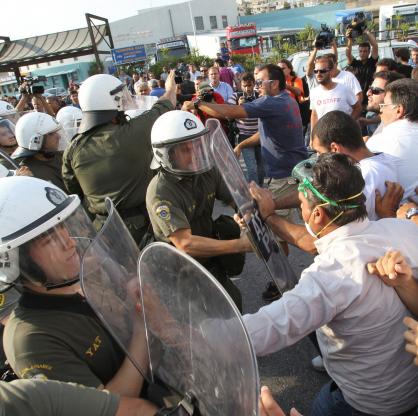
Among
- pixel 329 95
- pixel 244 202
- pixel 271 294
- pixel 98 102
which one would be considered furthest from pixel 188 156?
pixel 329 95

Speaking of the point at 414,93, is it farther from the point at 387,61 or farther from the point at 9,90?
the point at 9,90

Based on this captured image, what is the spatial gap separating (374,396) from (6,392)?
1.27 m

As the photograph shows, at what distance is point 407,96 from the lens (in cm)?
255

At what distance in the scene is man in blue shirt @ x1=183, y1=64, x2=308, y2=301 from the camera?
3.48 meters

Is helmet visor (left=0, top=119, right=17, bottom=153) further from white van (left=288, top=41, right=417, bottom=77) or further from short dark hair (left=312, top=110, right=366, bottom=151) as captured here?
white van (left=288, top=41, right=417, bottom=77)

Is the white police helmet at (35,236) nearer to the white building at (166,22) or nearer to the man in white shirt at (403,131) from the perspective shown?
the man in white shirt at (403,131)

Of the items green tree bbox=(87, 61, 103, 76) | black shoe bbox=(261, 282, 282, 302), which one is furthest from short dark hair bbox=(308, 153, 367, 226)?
green tree bbox=(87, 61, 103, 76)

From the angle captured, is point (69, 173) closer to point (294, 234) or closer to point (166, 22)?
point (294, 234)

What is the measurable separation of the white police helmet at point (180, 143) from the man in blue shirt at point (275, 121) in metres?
1.11

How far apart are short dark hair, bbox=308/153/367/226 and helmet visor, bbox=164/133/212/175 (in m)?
0.91

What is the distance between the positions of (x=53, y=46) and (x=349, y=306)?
16.6 meters

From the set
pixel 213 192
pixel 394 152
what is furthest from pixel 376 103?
pixel 213 192

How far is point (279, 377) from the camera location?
268 centimetres

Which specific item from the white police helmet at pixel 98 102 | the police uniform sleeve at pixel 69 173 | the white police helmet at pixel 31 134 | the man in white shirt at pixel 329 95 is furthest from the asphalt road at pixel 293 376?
the man in white shirt at pixel 329 95
